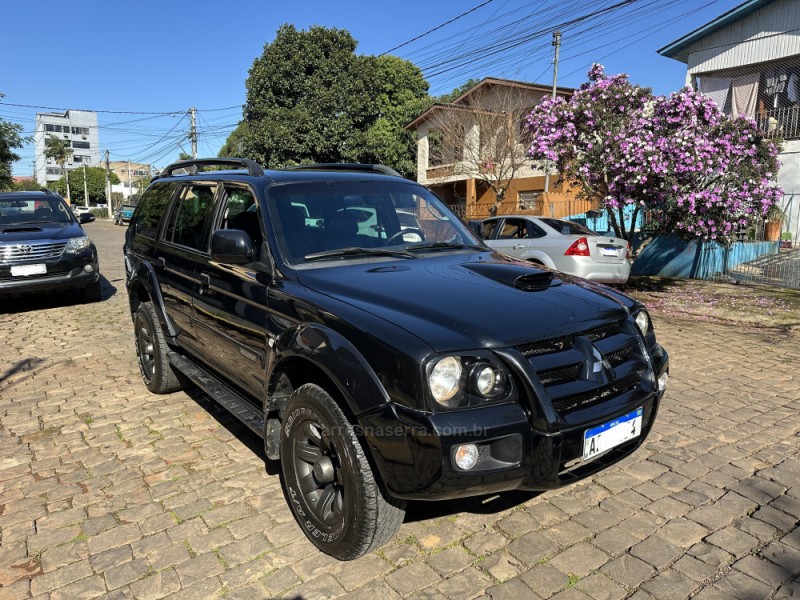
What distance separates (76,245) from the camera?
8680 mm

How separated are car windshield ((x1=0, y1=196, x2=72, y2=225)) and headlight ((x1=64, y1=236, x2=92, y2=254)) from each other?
104 cm

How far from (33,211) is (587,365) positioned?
995 centimetres

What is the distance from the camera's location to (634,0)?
13.2 meters

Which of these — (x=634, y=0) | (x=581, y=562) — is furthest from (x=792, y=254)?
(x=581, y=562)

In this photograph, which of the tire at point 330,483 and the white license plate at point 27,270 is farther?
the white license plate at point 27,270

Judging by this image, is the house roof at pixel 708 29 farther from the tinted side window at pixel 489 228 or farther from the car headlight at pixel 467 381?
the car headlight at pixel 467 381

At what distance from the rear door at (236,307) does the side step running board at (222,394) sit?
0.30 feet

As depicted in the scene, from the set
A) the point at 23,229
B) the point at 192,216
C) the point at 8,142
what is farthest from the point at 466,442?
the point at 8,142

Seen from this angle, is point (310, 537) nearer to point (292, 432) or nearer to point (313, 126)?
point (292, 432)

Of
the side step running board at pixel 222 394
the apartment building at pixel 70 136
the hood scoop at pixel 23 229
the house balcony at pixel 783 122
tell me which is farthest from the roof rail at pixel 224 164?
the apartment building at pixel 70 136

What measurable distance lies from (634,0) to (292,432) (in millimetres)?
14197

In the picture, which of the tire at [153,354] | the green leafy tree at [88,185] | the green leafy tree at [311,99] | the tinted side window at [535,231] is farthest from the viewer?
the green leafy tree at [88,185]

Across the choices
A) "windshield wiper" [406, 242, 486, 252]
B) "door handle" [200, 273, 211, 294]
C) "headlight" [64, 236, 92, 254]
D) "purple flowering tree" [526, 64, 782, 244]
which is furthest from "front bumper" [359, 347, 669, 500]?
"purple flowering tree" [526, 64, 782, 244]

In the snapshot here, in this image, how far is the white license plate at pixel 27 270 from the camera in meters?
8.08
